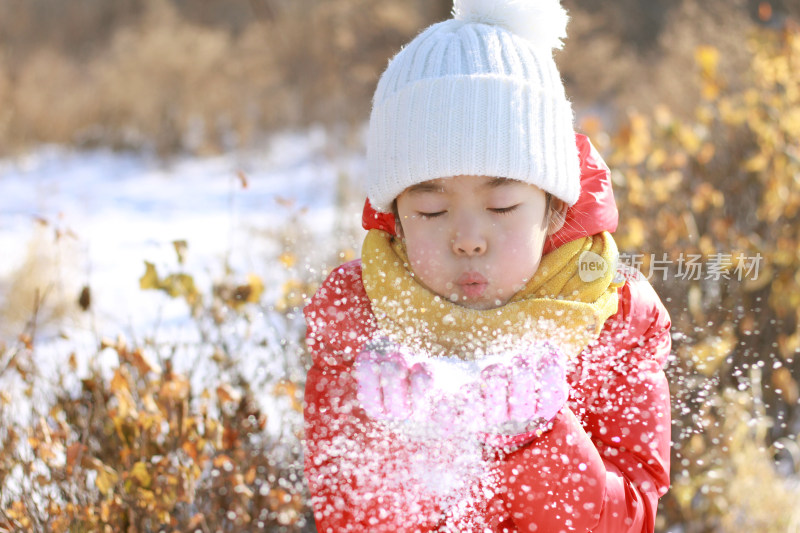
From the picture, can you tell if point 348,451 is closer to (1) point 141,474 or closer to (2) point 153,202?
(1) point 141,474

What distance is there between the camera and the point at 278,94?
898 cm

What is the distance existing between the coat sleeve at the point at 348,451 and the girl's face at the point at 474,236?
17 centimetres

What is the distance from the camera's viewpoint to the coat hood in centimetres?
145

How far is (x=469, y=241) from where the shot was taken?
4.19ft

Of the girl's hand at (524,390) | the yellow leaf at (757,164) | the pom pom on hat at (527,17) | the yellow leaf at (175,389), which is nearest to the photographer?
the girl's hand at (524,390)

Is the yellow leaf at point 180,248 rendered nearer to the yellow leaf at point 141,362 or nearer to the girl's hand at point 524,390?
the yellow leaf at point 141,362

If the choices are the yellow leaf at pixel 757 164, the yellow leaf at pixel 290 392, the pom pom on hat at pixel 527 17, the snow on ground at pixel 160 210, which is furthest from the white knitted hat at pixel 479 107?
the snow on ground at pixel 160 210

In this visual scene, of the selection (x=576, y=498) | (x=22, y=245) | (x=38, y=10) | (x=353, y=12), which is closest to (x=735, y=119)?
(x=576, y=498)

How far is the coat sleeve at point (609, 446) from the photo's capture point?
1232 mm

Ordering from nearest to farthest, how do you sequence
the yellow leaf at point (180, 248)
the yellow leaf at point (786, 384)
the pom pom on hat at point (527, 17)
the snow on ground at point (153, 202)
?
1. the pom pom on hat at point (527, 17)
2. the yellow leaf at point (180, 248)
3. the yellow leaf at point (786, 384)
4. the snow on ground at point (153, 202)

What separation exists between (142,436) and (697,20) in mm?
4723

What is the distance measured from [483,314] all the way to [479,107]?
1.16ft

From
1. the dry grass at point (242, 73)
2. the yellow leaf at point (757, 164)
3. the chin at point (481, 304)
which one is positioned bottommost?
the chin at point (481, 304)

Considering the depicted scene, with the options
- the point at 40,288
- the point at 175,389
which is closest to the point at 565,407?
the point at 175,389
